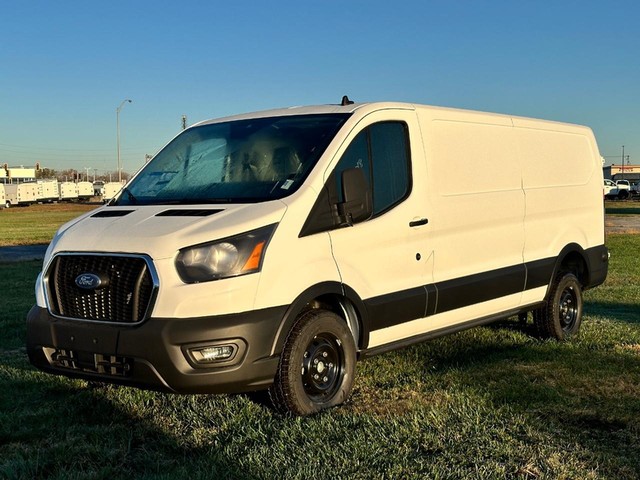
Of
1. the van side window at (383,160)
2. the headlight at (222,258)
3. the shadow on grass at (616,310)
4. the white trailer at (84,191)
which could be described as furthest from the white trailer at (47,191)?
the headlight at (222,258)

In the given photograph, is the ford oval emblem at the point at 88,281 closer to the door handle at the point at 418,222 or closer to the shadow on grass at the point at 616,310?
the door handle at the point at 418,222

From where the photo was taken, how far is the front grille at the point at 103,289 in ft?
14.5

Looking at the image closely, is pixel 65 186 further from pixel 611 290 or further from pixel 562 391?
pixel 562 391

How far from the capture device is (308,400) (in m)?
4.87

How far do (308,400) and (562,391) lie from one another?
191cm

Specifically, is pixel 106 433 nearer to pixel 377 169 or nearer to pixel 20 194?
pixel 377 169

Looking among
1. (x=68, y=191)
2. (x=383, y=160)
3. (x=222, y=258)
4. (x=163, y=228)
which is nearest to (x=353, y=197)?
(x=383, y=160)

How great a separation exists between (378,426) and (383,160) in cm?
203

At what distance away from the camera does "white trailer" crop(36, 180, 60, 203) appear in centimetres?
6881

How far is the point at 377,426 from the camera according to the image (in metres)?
4.50

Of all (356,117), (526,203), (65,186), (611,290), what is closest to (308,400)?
(356,117)

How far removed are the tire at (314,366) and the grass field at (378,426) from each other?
13 cm

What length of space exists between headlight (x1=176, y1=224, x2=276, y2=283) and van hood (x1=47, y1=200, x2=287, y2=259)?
0.15 feet

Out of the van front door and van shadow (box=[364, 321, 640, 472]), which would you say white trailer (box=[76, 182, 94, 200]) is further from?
the van front door
